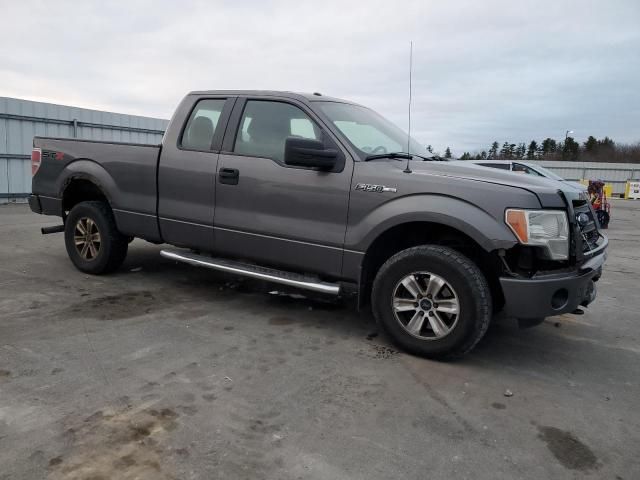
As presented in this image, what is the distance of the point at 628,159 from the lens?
217ft

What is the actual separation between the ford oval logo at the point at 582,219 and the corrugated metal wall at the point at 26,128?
41.0 feet

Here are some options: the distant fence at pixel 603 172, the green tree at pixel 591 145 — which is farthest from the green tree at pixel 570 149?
the distant fence at pixel 603 172

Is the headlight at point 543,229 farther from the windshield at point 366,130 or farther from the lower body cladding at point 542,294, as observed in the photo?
the windshield at point 366,130

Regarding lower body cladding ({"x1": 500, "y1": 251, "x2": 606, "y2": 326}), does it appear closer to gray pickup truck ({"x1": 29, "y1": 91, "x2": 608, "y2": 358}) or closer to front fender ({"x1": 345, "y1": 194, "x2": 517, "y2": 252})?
gray pickup truck ({"x1": 29, "y1": 91, "x2": 608, "y2": 358})

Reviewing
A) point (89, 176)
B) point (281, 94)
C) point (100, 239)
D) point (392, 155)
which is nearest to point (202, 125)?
point (281, 94)

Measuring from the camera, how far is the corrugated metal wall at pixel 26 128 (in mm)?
13430

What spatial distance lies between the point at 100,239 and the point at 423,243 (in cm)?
349

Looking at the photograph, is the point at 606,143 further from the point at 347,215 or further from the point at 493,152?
A: the point at 347,215

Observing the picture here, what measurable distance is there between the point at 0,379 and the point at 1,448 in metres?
0.84

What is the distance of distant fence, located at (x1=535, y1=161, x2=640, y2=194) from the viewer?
44156mm

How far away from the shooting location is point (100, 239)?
5406 mm

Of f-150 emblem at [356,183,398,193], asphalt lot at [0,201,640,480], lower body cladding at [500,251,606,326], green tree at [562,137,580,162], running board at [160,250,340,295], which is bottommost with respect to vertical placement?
asphalt lot at [0,201,640,480]

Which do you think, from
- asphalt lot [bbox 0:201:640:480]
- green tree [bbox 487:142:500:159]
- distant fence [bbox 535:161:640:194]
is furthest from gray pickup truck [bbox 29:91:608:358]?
green tree [bbox 487:142:500:159]

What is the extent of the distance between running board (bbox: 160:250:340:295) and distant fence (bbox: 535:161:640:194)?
149ft
